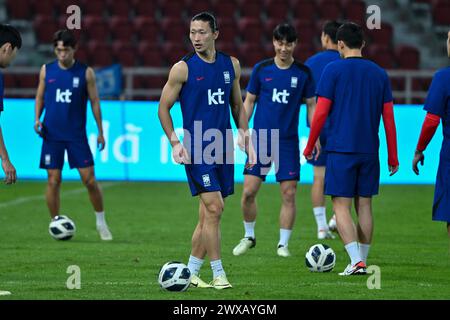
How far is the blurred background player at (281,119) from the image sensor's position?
40.8 feet

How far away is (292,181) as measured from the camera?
1245cm

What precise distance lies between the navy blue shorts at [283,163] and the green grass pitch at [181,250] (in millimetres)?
825

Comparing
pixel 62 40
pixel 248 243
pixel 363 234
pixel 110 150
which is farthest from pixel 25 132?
pixel 363 234

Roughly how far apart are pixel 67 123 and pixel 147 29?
40.1ft

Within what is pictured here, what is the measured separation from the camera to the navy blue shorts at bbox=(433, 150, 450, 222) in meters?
10.0

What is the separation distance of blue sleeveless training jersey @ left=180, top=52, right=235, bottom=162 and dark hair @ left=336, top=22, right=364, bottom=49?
4.48ft

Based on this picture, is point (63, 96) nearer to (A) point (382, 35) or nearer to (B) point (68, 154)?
(B) point (68, 154)

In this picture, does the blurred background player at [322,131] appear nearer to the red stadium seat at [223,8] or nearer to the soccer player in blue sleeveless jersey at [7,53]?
the soccer player in blue sleeveless jersey at [7,53]

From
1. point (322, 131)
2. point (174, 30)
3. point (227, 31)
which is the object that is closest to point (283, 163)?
point (322, 131)

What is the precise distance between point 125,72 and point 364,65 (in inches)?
463

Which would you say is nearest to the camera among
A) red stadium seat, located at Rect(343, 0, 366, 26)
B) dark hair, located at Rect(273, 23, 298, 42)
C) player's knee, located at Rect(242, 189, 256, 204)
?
dark hair, located at Rect(273, 23, 298, 42)

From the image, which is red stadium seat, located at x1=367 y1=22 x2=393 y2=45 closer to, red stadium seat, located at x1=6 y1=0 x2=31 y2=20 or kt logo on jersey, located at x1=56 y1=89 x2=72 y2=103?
red stadium seat, located at x1=6 y1=0 x2=31 y2=20

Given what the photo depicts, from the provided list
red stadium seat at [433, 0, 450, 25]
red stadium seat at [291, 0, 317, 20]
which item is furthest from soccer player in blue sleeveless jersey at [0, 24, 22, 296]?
red stadium seat at [433, 0, 450, 25]
